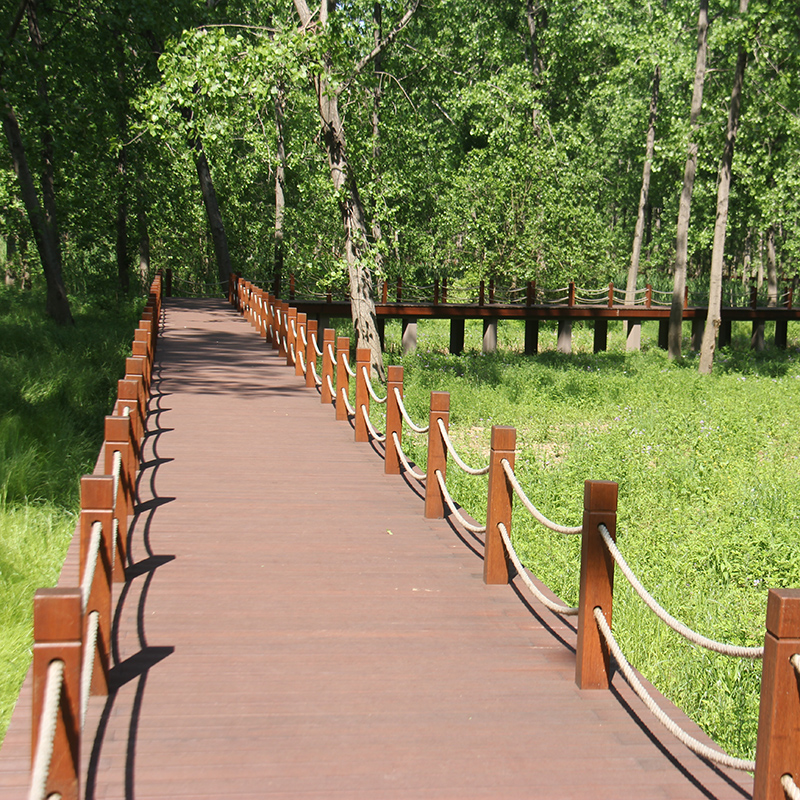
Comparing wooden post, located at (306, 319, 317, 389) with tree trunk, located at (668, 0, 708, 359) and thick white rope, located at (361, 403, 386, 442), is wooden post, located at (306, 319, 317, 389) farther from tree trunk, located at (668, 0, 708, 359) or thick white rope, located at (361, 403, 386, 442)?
tree trunk, located at (668, 0, 708, 359)

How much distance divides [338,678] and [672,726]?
1676 mm

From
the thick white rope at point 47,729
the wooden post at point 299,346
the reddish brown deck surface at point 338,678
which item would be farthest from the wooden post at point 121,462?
the wooden post at point 299,346

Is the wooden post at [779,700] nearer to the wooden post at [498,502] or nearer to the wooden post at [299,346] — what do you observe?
the wooden post at [498,502]

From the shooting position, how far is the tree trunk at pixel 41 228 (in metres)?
21.3

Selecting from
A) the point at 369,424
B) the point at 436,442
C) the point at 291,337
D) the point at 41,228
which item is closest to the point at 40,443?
the point at 369,424

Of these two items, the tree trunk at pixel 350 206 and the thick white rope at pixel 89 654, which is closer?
the thick white rope at pixel 89 654

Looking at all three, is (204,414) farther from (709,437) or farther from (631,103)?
(631,103)

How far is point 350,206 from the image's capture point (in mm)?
18688

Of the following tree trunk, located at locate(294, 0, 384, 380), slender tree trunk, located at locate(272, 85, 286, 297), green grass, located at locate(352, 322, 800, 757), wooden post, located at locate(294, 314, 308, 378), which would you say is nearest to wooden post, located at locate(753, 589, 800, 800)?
green grass, located at locate(352, 322, 800, 757)

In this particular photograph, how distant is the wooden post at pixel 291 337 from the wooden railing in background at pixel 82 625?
10.1 m

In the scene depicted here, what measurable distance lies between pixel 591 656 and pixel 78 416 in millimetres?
10990

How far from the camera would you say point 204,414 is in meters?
12.4

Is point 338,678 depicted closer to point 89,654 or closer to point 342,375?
point 89,654

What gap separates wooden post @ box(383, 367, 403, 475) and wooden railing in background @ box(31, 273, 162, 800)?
9.70ft
